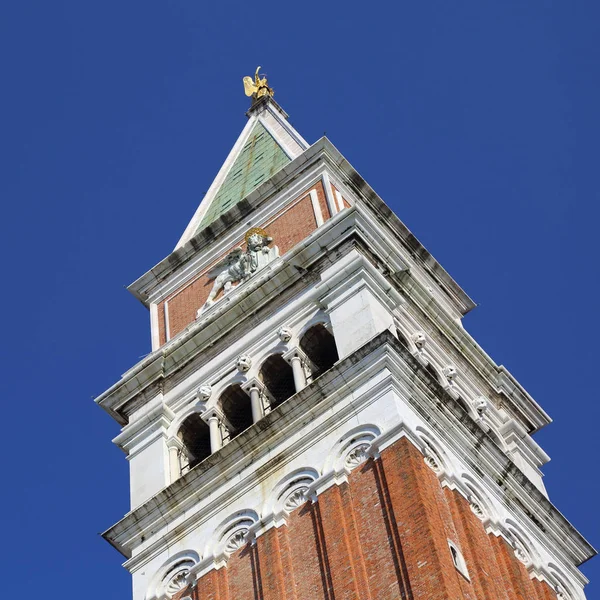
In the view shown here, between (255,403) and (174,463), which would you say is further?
(174,463)

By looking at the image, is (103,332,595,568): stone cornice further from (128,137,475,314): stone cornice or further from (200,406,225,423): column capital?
(128,137,475,314): stone cornice

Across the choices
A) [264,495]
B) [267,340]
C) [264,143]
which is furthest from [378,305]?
[264,143]

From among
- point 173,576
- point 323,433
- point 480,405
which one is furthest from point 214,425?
point 480,405

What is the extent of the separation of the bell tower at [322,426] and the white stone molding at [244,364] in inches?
2.9

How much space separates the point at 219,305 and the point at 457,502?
11654 mm

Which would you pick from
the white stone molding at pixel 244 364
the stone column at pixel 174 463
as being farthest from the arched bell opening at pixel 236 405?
the stone column at pixel 174 463

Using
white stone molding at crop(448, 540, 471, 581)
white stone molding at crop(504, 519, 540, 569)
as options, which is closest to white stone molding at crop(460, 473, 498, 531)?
white stone molding at crop(504, 519, 540, 569)

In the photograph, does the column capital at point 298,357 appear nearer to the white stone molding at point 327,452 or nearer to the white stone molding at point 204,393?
the white stone molding at point 204,393

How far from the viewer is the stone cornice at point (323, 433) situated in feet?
135

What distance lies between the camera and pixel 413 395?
4106cm

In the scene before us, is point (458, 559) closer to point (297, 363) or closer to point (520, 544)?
point (520, 544)

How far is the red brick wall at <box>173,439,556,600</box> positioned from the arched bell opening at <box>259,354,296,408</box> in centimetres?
553

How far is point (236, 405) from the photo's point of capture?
45.6 meters

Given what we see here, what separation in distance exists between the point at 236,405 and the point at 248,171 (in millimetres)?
14777
